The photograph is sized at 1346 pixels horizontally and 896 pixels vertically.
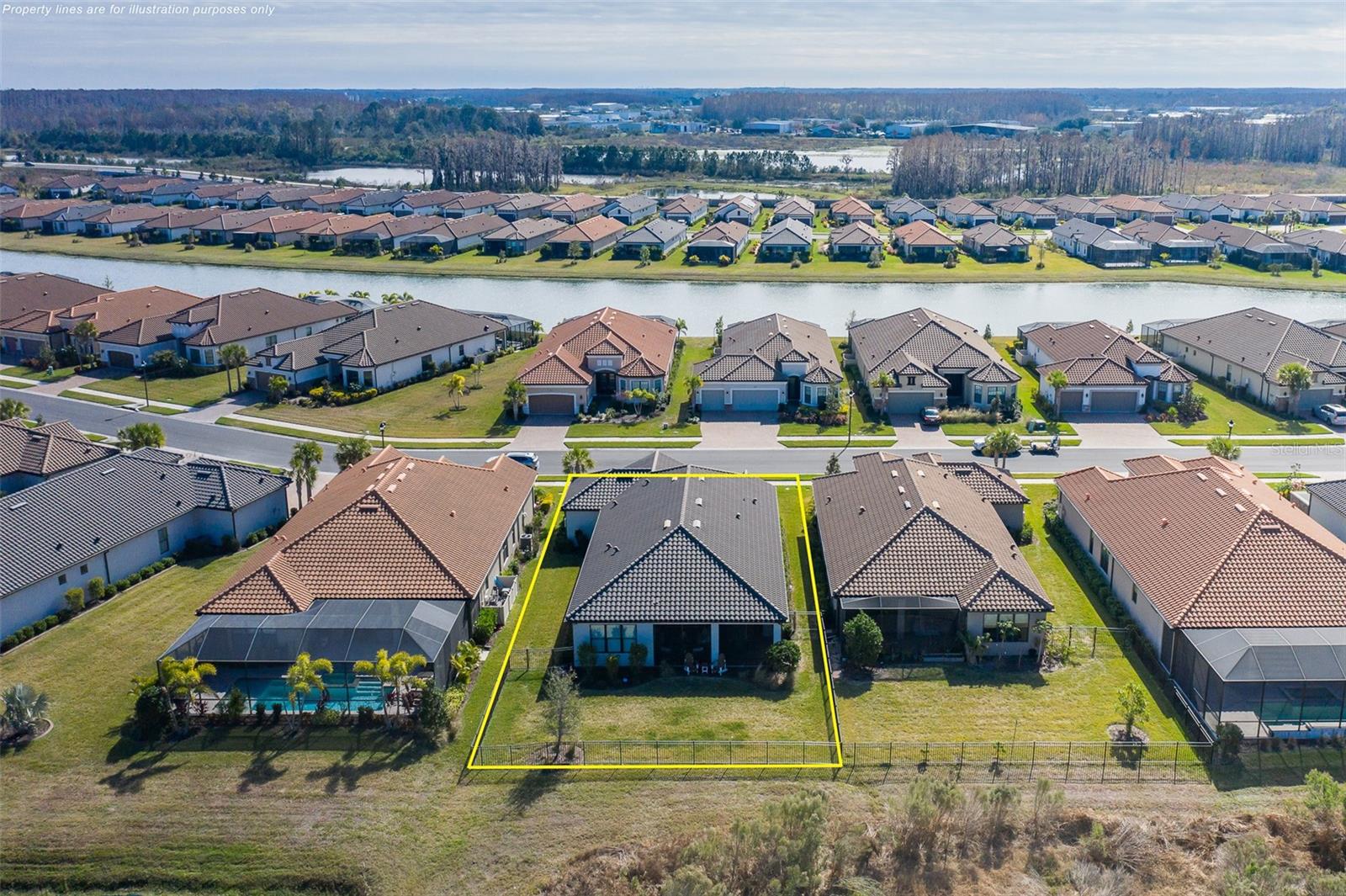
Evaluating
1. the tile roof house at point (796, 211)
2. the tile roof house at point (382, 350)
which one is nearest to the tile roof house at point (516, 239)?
the tile roof house at point (796, 211)

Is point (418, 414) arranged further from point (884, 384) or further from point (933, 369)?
point (933, 369)


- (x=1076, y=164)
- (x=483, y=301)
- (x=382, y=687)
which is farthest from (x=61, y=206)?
(x=1076, y=164)

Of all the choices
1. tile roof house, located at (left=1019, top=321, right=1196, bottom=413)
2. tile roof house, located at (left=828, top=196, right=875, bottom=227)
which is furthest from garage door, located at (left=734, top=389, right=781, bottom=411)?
tile roof house, located at (left=828, top=196, right=875, bottom=227)

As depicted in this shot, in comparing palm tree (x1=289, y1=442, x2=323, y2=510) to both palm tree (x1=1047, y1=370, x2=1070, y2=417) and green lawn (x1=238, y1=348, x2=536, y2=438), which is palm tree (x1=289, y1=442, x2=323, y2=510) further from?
palm tree (x1=1047, y1=370, x2=1070, y2=417)

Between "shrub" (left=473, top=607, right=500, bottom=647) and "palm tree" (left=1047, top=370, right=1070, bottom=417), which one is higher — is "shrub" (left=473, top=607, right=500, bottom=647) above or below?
below

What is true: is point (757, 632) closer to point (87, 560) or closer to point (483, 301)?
point (87, 560)

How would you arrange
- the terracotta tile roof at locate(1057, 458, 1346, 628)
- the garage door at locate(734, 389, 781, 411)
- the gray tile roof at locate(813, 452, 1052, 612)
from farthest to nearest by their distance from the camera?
the garage door at locate(734, 389, 781, 411)
the gray tile roof at locate(813, 452, 1052, 612)
the terracotta tile roof at locate(1057, 458, 1346, 628)
